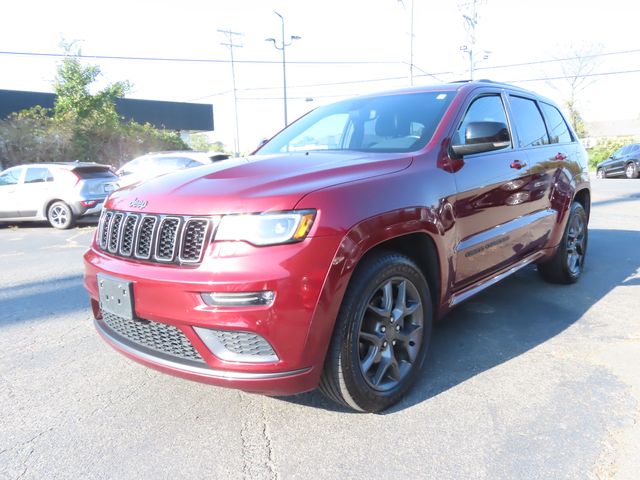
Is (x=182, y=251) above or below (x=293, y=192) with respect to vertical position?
below

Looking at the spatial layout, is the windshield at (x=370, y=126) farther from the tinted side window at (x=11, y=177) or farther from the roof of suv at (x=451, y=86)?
the tinted side window at (x=11, y=177)

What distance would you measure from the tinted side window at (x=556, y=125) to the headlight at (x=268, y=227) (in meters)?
3.41

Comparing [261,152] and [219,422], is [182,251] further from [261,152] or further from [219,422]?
[261,152]

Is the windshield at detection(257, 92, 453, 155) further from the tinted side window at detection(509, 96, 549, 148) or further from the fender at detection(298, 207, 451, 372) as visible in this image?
the tinted side window at detection(509, 96, 549, 148)

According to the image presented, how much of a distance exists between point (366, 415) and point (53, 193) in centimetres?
1021

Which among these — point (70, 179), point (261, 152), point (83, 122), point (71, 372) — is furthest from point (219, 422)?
point (83, 122)

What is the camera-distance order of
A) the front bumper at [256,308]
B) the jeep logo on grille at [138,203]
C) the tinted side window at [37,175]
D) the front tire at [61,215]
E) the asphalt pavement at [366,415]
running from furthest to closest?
the tinted side window at [37,175] < the front tire at [61,215] < the jeep logo on grille at [138,203] < the asphalt pavement at [366,415] < the front bumper at [256,308]

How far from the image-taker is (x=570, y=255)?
4.91 metres

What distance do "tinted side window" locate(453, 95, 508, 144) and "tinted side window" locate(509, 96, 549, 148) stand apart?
23 centimetres

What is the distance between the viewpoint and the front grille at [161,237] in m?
2.25

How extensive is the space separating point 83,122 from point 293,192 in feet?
74.2

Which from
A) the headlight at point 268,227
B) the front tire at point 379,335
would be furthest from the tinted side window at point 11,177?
the front tire at point 379,335

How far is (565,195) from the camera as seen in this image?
180 inches

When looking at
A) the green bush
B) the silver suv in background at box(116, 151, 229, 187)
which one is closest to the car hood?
the silver suv in background at box(116, 151, 229, 187)
